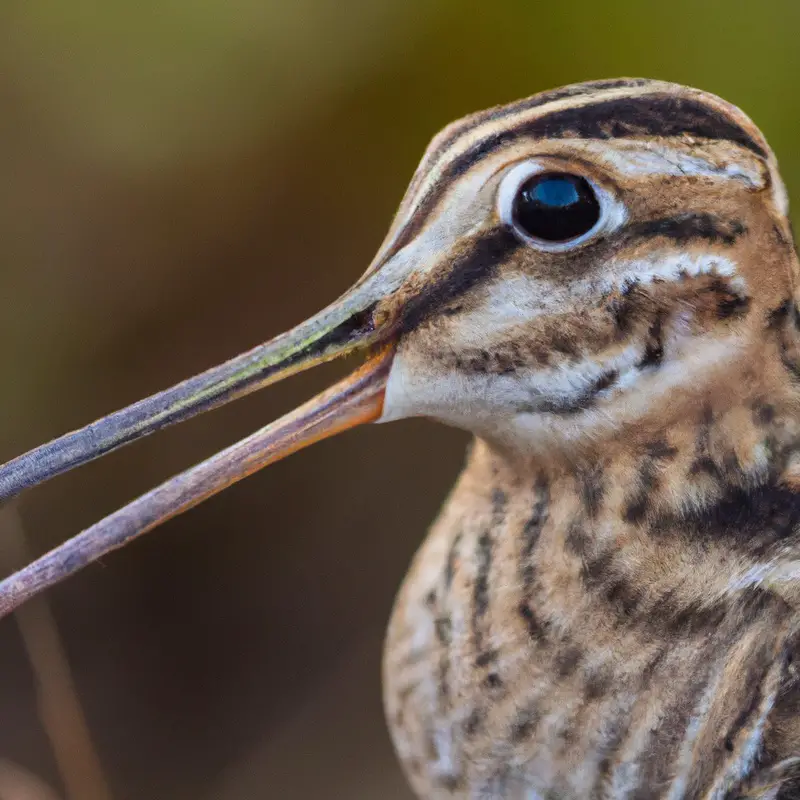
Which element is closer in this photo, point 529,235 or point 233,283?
point 529,235

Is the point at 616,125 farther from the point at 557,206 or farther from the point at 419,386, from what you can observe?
the point at 419,386

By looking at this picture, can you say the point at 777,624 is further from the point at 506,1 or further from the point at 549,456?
the point at 506,1

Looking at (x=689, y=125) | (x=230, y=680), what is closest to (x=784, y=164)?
(x=689, y=125)

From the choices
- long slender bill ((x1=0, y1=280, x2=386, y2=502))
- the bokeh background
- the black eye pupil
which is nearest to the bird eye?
the black eye pupil

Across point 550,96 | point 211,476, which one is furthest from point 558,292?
point 211,476

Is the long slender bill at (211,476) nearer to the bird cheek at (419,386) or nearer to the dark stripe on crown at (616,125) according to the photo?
the bird cheek at (419,386)

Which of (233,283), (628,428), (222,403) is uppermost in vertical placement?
(233,283)
